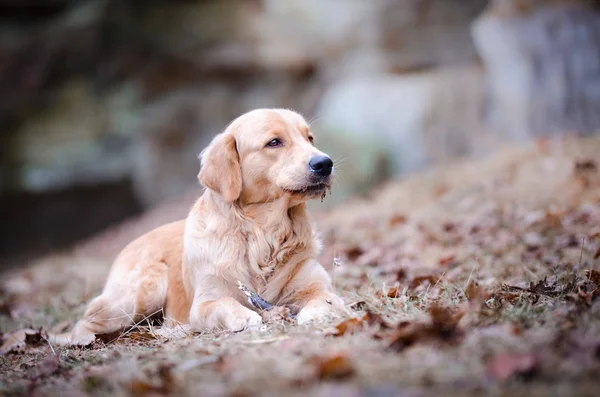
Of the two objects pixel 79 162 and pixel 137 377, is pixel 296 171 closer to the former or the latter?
pixel 137 377

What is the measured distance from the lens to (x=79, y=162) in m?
13.6

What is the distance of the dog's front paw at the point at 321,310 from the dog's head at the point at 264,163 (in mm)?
646

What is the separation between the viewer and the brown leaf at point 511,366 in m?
2.08

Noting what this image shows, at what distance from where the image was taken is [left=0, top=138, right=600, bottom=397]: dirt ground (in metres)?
2.19

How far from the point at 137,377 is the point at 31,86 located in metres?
11.6

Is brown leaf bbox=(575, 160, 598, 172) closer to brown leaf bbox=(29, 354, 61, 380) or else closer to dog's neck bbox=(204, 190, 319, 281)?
dog's neck bbox=(204, 190, 319, 281)

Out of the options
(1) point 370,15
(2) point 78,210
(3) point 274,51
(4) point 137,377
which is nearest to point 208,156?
(4) point 137,377

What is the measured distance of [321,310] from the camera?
11.4 feet

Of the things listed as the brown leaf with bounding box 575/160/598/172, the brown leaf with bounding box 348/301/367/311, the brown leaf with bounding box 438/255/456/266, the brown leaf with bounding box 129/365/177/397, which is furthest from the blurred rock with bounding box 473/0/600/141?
the brown leaf with bounding box 129/365/177/397

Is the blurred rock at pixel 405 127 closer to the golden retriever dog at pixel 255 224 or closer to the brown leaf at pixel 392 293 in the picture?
the golden retriever dog at pixel 255 224

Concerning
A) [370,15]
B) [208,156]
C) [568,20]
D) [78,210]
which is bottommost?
[78,210]

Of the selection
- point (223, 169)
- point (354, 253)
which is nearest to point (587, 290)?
point (223, 169)

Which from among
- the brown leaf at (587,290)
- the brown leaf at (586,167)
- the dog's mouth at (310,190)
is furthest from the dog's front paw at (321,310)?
the brown leaf at (586,167)

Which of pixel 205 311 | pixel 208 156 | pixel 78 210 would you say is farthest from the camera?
pixel 78 210
